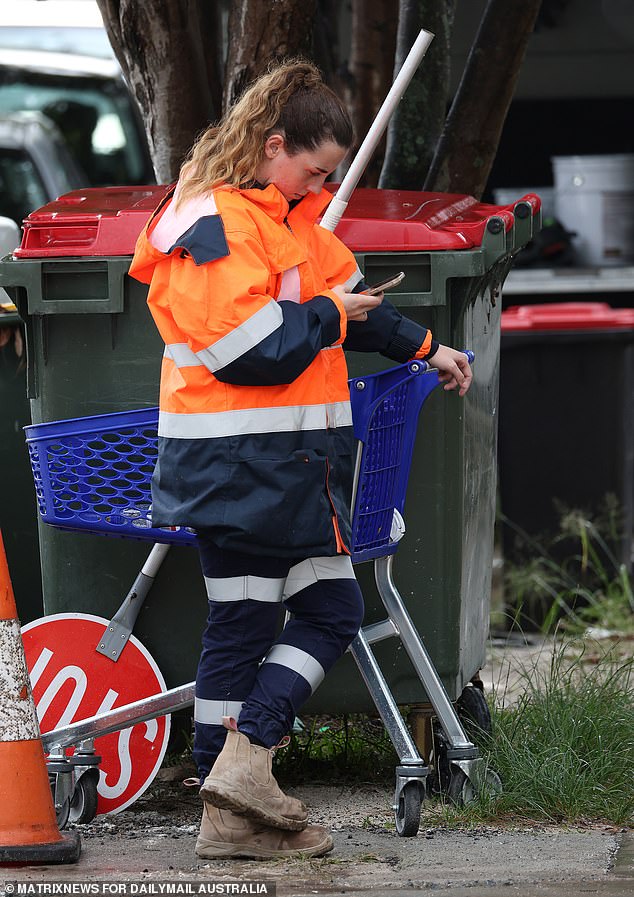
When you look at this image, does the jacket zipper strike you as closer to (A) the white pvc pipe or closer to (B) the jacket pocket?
(B) the jacket pocket

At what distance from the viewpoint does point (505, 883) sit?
2885mm

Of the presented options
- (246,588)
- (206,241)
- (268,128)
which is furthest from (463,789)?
(268,128)

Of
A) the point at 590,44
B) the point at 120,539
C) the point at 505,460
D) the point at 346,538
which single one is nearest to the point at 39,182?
the point at 590,44

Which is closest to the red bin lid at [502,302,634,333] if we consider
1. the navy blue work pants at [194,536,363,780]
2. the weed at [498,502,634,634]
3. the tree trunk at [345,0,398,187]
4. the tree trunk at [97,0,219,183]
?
the weed at [498,502,634,634]

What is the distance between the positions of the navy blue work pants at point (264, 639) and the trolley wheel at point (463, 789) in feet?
1.62

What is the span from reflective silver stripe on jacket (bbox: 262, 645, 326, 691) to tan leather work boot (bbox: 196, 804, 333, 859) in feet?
1.00

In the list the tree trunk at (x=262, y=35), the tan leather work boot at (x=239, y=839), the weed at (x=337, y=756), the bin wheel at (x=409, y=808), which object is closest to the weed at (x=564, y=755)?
the bin wheel at (x=409, y=808)

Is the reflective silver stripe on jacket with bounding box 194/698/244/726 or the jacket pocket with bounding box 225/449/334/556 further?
the reflective silver stripe on jacket with bounding box 194/698/244/726

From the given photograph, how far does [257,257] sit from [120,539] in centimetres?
89

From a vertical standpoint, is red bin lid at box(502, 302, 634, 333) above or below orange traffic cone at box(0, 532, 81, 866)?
above

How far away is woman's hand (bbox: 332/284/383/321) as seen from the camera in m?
2.96

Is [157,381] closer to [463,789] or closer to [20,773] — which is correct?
[20,773]

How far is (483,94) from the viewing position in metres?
4.55

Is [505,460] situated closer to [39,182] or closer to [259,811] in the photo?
[259,811]
